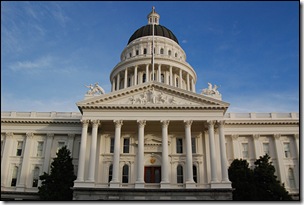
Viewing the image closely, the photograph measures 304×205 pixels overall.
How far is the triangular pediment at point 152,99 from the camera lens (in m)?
35.8

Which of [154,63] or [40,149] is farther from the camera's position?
[154,63]

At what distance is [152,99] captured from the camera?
36.4 meters

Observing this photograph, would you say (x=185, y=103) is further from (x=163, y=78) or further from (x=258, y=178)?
(x=163, y=78)

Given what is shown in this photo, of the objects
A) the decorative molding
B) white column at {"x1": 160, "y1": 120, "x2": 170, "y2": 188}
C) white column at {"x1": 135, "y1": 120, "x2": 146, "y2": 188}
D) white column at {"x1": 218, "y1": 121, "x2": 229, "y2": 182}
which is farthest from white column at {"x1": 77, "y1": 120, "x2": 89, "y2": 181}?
white column at {"x1": 218, "y1": 121, "x2": 229, "y2": 182}

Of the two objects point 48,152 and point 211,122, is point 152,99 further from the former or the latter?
point 48,152

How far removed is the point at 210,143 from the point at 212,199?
19.8 ft

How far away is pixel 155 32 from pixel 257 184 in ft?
126

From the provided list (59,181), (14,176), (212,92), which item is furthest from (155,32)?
(59,181)

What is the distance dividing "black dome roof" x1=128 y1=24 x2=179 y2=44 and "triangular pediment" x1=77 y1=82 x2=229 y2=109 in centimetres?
2699

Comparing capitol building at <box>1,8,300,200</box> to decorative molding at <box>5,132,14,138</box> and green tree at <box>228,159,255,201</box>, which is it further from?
green tree at <box>228,159,255,201</box>

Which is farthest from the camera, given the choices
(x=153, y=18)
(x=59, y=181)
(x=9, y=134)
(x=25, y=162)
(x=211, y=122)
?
(x=153, y=18)

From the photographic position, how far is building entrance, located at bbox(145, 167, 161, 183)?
36572mm

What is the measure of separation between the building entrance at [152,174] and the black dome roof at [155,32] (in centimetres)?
3183

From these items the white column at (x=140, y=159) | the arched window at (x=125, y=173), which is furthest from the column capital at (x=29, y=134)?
the white column at (x=140, y=159)
